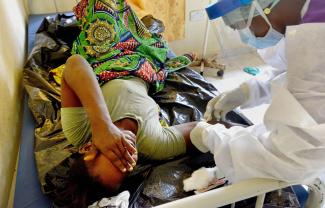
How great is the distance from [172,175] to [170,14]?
1.93 meters

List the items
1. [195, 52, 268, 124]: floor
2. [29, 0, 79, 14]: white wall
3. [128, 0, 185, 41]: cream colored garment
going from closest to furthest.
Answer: [29, 0, 79, 14]: white wall
[128, 0, 185, 41]: cream colored garment
[195, 52, 268, 124]: floor

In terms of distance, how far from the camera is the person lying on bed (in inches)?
39.5

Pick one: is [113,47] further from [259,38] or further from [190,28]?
[190,28]

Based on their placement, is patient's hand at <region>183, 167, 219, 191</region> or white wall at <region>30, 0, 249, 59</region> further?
white wall at <region>30, 0, 249, 59</region>

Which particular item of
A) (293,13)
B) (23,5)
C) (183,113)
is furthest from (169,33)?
(293,13)

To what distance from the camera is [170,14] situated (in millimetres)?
2758

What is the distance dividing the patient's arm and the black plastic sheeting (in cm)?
19

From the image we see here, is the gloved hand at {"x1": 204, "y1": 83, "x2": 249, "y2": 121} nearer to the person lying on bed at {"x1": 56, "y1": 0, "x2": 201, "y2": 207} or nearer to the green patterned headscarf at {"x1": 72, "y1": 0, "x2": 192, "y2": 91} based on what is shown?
the person lying on bed at {"x1": 56, "y1": 0, "x2": 201, "y2": 207}

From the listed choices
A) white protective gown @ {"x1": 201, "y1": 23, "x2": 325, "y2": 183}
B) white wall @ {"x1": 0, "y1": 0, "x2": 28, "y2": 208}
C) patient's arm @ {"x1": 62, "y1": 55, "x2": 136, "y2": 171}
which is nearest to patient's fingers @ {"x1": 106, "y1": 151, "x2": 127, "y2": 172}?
patient's arm @ {"x1": 62, "y1": 55, "x2": 136, "y2": 171}

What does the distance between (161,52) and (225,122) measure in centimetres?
65

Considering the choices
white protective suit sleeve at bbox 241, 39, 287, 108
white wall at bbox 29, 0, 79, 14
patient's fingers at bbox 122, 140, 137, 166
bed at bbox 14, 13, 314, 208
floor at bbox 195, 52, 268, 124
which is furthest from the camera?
floor at bbox 195, 52, 268, 124

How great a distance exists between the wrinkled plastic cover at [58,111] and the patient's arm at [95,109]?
0.63 ft

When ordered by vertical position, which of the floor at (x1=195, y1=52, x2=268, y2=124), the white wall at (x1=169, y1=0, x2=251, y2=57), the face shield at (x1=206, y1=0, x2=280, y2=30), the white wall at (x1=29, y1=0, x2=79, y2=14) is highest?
the face shield at (x1=206, y1=0, x2=280, y2=30)

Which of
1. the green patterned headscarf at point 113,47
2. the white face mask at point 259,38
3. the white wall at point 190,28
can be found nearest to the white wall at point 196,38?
the white wall at point 190,28
